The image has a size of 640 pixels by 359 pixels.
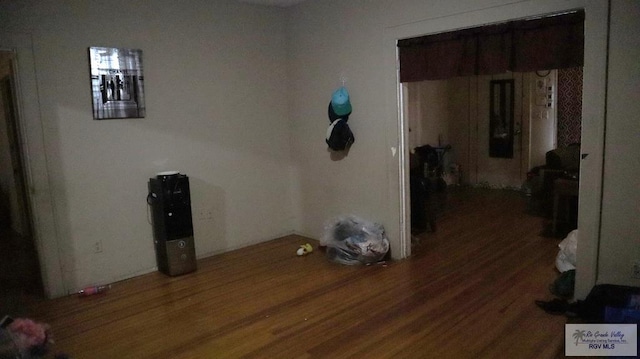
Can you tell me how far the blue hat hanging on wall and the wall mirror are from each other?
160 inches

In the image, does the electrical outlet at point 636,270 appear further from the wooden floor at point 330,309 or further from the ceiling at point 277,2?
the ceiling at point 277,2

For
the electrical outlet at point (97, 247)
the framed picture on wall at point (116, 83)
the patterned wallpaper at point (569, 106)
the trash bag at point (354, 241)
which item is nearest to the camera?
the framed picture on wall at point (116, 83)

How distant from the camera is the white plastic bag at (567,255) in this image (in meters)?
3.67

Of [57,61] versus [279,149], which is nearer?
[57,61]

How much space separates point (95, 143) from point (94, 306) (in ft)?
4.49

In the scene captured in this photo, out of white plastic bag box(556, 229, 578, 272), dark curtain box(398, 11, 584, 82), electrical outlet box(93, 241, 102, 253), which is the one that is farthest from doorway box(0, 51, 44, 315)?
white plastic bag box(556, 229, 578, 272)

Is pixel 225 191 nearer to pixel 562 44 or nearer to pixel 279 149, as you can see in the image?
pixel 279 149

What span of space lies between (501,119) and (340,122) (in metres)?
4.20

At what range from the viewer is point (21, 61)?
3.41 metres

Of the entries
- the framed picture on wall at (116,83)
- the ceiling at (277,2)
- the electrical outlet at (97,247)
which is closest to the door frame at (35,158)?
the electrical outlet at (97,247)

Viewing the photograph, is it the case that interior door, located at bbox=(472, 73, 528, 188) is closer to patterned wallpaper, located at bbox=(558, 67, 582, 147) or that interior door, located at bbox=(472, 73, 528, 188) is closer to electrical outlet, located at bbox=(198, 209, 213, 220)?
patterned wallpaper, located at bbox=(558, 67, 582, 147)

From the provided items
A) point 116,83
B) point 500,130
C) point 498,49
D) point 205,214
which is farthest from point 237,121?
point 500,130

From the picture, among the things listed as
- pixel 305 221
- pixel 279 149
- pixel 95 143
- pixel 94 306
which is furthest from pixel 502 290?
pixel 95 143

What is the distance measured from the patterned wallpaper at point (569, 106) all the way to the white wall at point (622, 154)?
4.37 m
